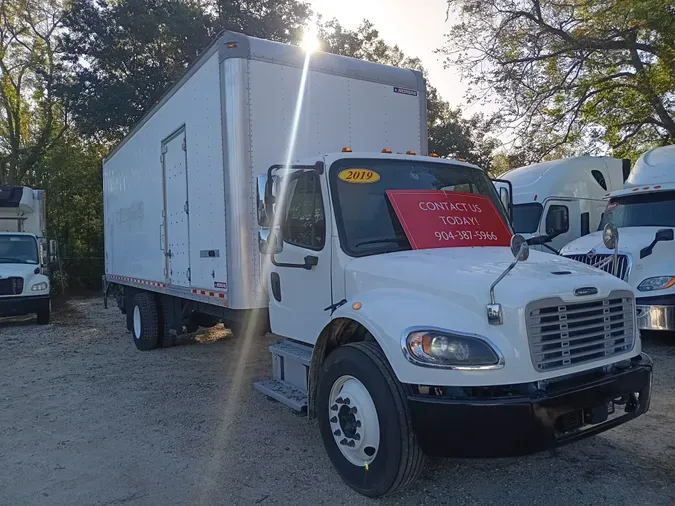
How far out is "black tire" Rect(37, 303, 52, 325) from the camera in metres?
13.6

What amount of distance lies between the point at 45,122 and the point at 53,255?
1377cm

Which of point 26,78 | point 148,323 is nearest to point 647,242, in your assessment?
point 148,323

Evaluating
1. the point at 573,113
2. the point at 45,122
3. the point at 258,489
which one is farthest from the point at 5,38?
the point at 258,489

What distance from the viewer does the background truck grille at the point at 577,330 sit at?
3300mm

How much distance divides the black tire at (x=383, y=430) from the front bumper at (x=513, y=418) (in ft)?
0.37

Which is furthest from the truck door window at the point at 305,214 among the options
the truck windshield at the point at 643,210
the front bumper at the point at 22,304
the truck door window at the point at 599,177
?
the front bumper at the point at 22,304

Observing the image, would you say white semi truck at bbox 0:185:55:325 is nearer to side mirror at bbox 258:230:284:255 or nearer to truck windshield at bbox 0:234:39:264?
truck windshield at bbox 0:234:39:264

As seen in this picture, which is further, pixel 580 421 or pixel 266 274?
pixel 266 274

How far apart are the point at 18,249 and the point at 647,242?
13.5 m

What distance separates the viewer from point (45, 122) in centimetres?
2577

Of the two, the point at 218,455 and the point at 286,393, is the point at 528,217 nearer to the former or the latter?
the point at 286,393

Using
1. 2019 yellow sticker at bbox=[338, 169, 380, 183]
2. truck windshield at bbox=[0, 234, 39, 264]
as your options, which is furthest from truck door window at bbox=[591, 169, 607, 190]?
truck windshield at bbox=[0, 234, 39, 264]

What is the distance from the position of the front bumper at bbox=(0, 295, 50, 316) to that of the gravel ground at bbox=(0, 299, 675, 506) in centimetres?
583

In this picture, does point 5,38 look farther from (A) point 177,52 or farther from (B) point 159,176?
(B) point 159,176
